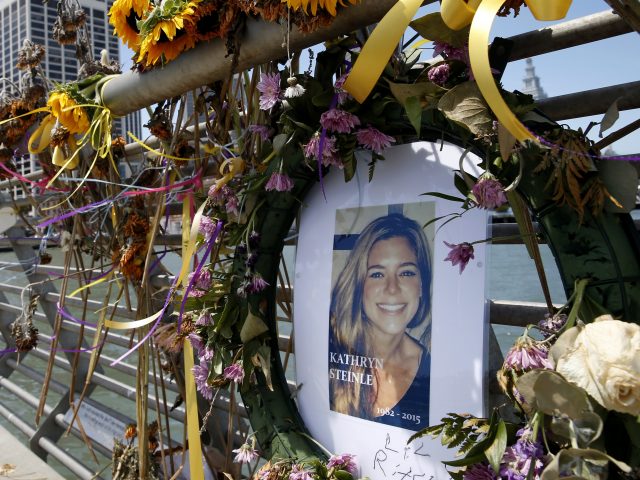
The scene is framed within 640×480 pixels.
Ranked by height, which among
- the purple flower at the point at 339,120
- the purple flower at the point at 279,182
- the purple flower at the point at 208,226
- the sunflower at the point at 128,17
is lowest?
the purple flower at the point at 208,226

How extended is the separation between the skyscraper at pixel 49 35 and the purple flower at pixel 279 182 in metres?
0.66

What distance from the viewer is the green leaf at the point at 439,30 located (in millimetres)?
698

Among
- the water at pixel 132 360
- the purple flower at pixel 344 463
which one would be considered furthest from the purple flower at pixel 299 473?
the water at pixel 132 360

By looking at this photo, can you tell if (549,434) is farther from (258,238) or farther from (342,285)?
(258,238)

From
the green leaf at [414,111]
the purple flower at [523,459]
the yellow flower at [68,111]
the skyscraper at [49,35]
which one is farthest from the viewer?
the skyscraper at [49,35]

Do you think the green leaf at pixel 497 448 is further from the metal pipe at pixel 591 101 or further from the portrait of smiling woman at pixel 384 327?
the metal pipe at pixel 591 101

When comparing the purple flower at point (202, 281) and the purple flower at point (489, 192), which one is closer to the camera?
the purple flower at point (489, 192)

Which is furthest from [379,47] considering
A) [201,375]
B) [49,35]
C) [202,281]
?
[49,35]

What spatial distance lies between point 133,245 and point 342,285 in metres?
0.64

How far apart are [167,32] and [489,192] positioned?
0.57 meters

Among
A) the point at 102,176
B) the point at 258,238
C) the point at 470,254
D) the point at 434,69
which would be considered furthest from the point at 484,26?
the point at 102,176

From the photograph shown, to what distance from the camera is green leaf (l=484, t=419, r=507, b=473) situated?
64 centimetres

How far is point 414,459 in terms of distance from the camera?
0.81 meters

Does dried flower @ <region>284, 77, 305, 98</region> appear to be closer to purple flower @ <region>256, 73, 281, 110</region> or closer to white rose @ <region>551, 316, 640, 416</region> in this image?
purple flower @ <region>256, 73, 281, 110</region>
